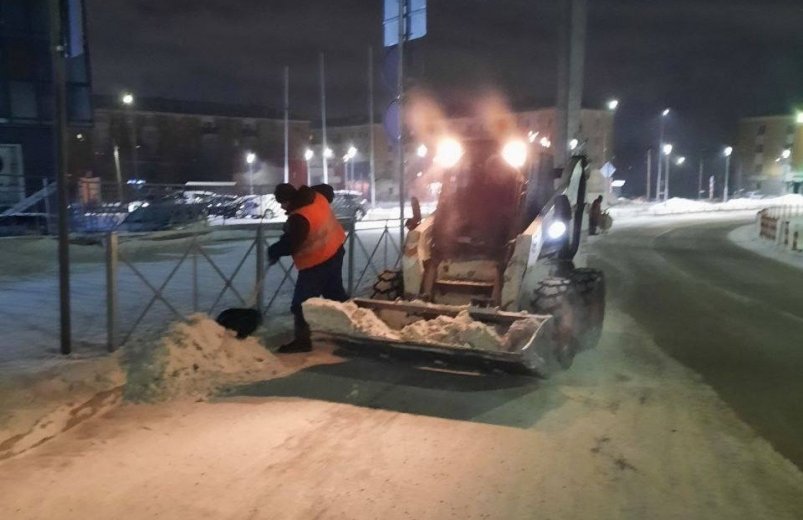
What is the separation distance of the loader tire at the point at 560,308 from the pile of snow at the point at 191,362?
3004 millimetres

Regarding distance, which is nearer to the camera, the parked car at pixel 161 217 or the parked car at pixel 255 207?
the parked car at pixel 161 217

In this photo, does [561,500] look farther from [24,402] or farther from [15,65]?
[15,65]

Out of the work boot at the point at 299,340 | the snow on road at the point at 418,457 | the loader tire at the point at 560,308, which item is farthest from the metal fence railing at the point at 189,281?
the loader tire at the point at 560,308

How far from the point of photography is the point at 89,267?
1680 centimetres

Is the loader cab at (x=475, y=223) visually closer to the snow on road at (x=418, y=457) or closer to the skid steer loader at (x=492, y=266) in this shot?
the skid steer loader at (x=492, y=266)

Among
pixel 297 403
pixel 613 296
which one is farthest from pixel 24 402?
pixel 613 296

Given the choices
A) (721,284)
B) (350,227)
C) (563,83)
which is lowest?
(721,284)

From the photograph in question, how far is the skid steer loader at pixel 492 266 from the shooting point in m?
7.68

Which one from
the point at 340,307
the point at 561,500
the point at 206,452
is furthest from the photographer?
the point at 340,307

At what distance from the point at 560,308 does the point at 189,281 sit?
8.44 m

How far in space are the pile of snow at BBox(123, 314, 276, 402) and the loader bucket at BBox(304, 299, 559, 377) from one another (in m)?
0.92

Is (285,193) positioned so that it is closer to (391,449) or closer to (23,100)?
(391,449)

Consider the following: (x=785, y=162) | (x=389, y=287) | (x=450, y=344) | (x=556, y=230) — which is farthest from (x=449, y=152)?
(x=785, y=162)

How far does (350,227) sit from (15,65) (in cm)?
2373
